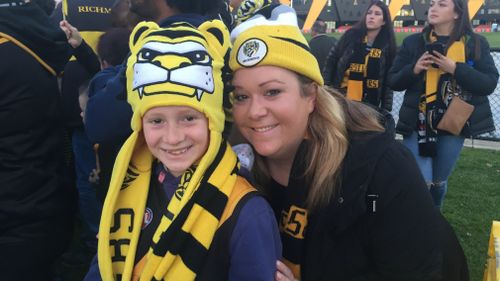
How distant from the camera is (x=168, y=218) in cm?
157

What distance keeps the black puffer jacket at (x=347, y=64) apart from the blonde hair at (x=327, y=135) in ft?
8.89

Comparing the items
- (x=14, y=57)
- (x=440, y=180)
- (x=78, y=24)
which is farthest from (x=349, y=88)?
(x=14, y=57)

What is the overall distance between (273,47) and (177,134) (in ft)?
1.60

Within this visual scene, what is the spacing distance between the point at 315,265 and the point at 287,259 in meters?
0.12

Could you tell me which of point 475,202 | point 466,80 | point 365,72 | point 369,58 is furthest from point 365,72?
point 475,202

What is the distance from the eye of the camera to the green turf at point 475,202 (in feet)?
13.4

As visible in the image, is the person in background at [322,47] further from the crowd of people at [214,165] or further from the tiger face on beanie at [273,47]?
the tiger face on beanie at [273,47]

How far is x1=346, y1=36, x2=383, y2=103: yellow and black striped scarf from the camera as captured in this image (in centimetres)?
453

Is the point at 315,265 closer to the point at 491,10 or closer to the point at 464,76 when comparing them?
the point at 464,76

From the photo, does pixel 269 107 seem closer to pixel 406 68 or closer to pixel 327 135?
pixel 327 135

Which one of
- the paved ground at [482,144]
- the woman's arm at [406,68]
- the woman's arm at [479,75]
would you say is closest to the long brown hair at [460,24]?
the woman's arm at [479,75]

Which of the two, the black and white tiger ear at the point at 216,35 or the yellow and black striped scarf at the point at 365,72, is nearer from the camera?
the black and white tiger ear at the point at 216,35

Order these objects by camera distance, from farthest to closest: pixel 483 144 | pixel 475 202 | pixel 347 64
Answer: pixel 483 144, pixel 475 202, pixel 347 64

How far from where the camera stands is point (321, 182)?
171cm
